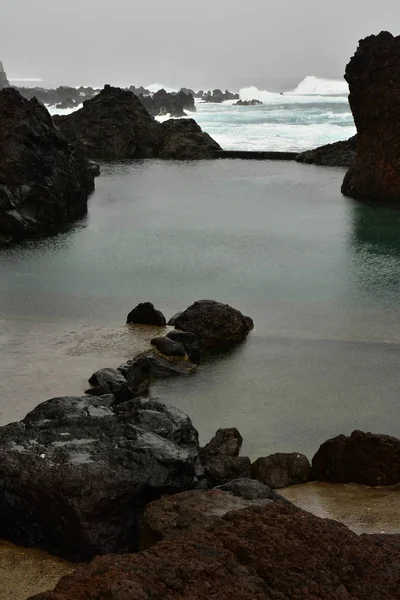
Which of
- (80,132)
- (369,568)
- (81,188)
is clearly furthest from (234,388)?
(80,132)

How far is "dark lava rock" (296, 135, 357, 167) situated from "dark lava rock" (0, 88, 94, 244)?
12.0 metres

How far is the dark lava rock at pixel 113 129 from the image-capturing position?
3631 centimetres

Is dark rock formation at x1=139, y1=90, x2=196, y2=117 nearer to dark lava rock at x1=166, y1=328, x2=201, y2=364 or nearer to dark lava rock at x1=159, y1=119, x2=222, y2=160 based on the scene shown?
dark lava rock at x1=159, y1=119, x2=222, y2=160

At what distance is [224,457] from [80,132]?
102 ft

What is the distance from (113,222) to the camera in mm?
21969

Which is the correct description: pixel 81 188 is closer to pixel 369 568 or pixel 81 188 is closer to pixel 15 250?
pixel 15 250

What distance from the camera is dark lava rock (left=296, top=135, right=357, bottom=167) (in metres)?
32.4

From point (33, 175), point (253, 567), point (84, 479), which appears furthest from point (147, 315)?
point (33, 175)

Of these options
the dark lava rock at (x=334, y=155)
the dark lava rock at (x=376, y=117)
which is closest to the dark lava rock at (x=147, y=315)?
the dark lava rock at (x=376, y=117)

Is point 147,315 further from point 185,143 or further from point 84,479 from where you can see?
point 185,143

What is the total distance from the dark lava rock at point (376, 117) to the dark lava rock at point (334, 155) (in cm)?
662

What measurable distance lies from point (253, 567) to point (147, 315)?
8.88 metres

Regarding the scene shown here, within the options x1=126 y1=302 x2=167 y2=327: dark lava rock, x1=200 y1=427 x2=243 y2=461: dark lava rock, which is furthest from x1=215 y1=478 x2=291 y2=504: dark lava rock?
x1=126 y1=302 x2=167 y2=327: dark lava rock

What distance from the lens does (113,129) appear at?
120ft
